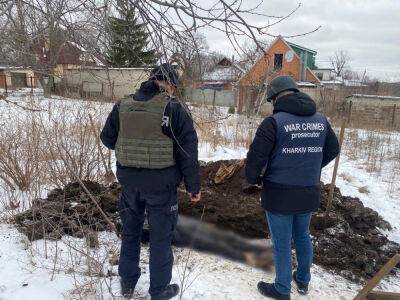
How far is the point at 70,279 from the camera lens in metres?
3.01

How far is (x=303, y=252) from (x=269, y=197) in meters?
0.60

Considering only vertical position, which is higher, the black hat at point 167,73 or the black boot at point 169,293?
the black hat at point 167,73

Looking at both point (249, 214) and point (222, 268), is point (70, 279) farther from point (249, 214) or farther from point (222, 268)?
point (249, 214)

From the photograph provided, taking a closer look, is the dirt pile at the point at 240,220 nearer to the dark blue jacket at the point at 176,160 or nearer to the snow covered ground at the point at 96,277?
the snow covered ground at the point at 96,277

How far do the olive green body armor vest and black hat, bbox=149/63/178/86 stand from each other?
0.66ft

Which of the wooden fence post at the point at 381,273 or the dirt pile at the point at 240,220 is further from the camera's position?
the dirt pile at the point at 240,220

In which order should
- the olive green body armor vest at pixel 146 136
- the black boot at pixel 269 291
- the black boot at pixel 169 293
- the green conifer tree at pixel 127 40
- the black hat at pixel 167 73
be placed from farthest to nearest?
the black boot at pixel 269 291
the black boot at pixel 169 293
the olive green body armor vest at pixel 146 136
the green conifer tree at pixel 127 40
the black hat at pixel 167 73

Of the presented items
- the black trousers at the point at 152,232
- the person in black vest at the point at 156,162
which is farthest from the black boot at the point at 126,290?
the person in black vest at the point at 156,162

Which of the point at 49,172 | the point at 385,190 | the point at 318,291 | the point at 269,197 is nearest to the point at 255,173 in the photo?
the point at 269,197

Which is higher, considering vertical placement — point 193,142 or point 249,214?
point 193,142

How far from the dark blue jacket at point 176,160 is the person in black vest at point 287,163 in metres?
0.46

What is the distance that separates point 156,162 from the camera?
2.63 m

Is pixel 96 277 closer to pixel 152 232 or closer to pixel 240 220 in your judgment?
pixel 152 232

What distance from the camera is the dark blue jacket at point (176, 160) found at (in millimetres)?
2619
